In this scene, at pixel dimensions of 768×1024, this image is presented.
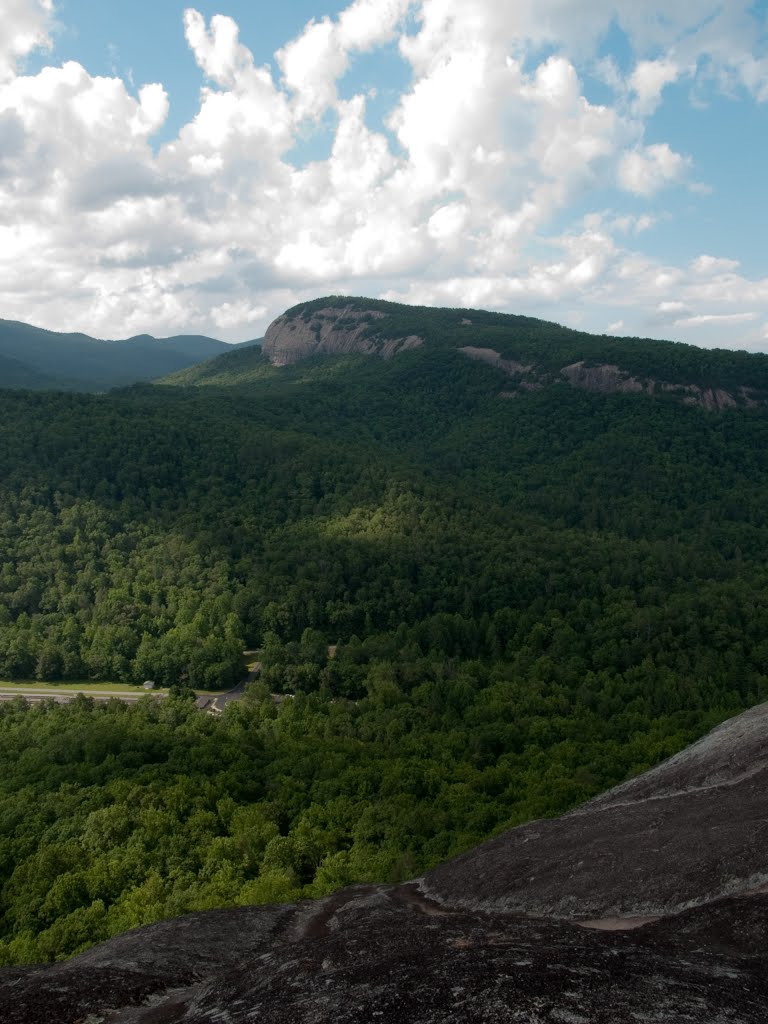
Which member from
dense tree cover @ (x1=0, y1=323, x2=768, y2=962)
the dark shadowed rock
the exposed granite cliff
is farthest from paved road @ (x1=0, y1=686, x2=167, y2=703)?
the exposed granite cliff

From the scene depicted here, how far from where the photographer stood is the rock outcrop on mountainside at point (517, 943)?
10406 millimetres

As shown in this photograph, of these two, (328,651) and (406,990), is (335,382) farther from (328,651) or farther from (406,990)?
(406,990)

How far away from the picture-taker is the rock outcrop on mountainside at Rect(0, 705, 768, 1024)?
1041cm

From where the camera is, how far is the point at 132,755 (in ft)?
156

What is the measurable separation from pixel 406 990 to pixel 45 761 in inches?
1794

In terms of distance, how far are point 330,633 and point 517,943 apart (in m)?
62.1

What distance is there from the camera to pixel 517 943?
13.1 meters

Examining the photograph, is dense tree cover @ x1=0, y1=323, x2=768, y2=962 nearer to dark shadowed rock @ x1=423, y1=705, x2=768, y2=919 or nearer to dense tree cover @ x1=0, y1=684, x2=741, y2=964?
dense tree cover @ x1=0, y1=684, x2=741, y2=964

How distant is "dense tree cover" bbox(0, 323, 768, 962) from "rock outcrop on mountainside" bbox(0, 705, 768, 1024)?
545 inches

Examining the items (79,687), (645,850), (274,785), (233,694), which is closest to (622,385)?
(233,694)

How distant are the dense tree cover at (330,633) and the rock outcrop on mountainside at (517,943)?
45.4 ft

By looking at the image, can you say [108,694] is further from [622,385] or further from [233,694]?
[622,385]

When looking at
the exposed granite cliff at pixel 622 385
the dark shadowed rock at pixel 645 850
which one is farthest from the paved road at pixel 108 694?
the exposed granite cliff at pixel 622 385

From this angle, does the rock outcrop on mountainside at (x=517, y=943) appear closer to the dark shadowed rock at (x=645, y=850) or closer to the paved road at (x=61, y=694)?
the dark shadowed rock at (x=645, y=850)
